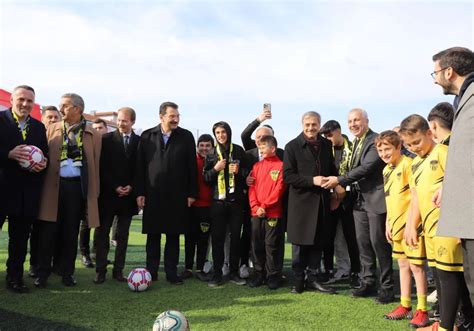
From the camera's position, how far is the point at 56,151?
5547mm

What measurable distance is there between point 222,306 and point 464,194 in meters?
3.03

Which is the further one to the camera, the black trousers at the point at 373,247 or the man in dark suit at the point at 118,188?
the man in dark suit at the point at 118,188

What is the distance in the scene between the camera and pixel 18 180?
5148 mm

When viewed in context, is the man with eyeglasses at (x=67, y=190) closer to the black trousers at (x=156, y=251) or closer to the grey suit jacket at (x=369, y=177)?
the black trousers at (x=156, y=251)

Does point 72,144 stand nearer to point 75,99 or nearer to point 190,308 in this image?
point 75,99

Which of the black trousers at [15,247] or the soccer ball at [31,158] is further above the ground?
the soccer ball at [31,158]

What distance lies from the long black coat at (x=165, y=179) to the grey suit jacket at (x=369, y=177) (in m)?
2.16

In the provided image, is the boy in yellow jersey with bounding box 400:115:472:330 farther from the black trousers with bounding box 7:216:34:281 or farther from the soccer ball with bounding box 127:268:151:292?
the black trousers with bounding box 7:216:34:281

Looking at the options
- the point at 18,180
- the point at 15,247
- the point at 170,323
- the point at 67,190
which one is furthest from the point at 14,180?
the point at 170,323

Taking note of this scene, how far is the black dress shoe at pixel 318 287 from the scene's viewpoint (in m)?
5.39

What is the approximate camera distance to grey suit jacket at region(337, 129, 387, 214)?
17.4ft

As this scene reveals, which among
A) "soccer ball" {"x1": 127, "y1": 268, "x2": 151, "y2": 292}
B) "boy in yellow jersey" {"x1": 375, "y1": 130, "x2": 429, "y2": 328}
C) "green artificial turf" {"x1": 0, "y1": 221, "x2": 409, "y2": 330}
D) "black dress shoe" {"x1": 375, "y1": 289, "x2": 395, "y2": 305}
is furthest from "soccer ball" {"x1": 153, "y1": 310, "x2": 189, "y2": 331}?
"black dress shoe" {"x1": 375, "y1": 289, "x2": 395, "y2": 305}

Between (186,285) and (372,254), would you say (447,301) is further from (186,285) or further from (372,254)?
(186,285)

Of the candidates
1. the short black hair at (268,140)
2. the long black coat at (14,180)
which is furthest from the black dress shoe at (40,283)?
the short black hair at (268,140)
